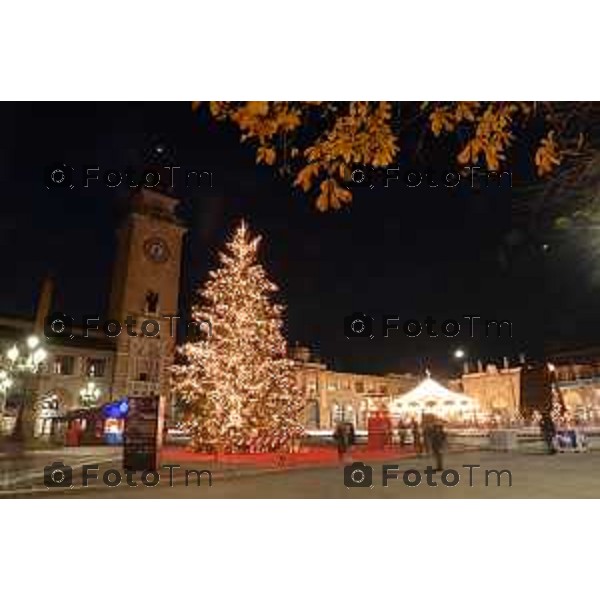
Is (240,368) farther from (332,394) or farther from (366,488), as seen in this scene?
(332,394)

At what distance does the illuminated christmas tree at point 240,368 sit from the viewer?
1419 centimetres

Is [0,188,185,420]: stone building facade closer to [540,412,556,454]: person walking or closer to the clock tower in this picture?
the clock tower

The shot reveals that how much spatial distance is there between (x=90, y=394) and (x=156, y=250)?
10778mm

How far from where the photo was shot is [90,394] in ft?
92.3

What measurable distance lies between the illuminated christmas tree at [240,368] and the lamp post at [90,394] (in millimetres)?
15364

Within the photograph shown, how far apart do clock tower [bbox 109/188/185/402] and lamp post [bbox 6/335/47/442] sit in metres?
15.8

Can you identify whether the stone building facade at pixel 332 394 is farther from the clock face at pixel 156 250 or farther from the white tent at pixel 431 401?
the white tent at pixel 431 401

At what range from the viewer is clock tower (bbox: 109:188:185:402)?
3294 centimetres

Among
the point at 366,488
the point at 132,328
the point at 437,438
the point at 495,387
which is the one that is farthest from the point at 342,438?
the point at 495,387
